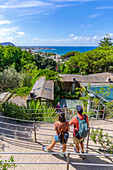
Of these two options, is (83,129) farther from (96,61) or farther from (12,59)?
(12,59)

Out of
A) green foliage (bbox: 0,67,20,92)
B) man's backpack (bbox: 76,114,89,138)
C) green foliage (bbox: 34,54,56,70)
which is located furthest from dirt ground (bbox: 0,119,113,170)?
green foliage (bbox: 34,54,56,70)

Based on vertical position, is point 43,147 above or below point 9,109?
below

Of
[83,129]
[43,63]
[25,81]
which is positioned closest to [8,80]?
[25,81]

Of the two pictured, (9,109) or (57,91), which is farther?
(57,91)

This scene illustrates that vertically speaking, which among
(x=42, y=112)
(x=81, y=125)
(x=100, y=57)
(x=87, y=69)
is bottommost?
(x=42, y=112)

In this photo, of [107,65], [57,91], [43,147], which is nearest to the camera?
[43,147]

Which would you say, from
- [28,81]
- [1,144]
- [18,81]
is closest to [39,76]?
[28,81]

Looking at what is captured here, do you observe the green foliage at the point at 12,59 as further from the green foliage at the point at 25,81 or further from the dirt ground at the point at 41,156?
the dirt ground at the point at 41,156

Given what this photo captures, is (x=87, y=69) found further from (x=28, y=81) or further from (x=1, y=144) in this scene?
(x=1, y=144)

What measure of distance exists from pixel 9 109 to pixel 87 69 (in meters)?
20.8

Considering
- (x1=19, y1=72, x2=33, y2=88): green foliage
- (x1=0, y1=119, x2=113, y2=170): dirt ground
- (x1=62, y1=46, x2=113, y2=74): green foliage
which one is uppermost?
(x1=62, y1=46, x2=113, y2=74): green foliage

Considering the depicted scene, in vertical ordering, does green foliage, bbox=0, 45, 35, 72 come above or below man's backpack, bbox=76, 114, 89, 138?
Result: above

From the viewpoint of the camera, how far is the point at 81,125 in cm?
327

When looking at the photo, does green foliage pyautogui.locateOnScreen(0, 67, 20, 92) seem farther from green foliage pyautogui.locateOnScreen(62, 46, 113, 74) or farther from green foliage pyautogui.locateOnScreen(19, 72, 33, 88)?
green foliage pyautogui.locateOnScreen(62, 46, 113, 74)
